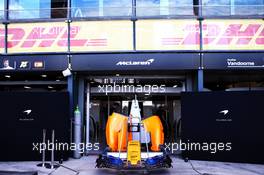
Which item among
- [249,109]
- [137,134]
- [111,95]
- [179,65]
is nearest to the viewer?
[137,134]

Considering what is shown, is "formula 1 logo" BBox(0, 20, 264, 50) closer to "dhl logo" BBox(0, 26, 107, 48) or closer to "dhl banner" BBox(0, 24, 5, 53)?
"dhl logo" BBox(0, 26, 107, 48)

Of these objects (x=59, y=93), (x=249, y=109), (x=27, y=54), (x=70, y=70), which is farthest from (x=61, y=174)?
(x=249, y=109)

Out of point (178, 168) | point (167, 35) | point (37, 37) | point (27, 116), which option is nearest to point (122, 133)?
point (178, 168)

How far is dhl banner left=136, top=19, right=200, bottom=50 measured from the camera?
1247 centimetres

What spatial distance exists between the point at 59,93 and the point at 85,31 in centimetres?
222

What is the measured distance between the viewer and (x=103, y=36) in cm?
1258

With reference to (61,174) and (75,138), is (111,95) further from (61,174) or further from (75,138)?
(61,174)

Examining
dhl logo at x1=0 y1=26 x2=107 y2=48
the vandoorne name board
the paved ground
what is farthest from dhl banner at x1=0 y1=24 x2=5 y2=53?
the paved ground

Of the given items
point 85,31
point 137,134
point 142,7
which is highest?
point 142,7

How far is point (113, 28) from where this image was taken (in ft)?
41.5

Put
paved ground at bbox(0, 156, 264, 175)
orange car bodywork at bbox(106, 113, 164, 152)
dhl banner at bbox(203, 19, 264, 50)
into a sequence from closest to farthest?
paved ground at bbox(0, 156, 264, 175) < orange car bodywork at bbox(106, 113, 164, 152) < dhl banner at bbox(203, 19, 264, 50)

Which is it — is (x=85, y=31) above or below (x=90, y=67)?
above

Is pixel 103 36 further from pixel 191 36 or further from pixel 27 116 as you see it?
pixel 27 116

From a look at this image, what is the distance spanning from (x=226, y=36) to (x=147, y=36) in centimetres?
248
